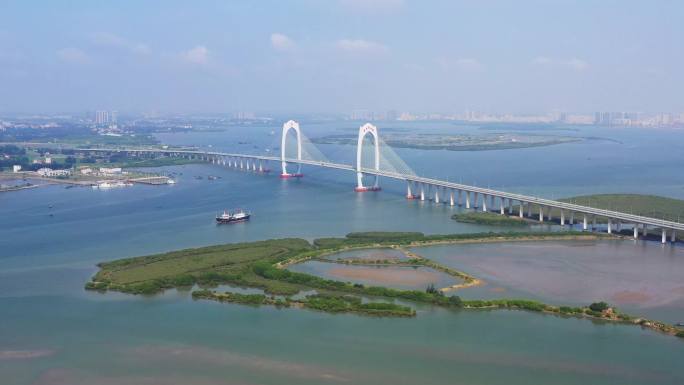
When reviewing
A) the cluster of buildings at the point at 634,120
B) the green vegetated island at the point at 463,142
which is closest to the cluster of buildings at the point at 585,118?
the cluster of buildings at the point at 634,120

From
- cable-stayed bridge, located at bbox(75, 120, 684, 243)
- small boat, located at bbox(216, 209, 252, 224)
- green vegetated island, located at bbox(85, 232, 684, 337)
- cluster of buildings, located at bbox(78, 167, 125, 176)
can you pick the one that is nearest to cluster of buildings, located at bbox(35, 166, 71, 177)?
cluster of buildings, located at bbox(78, 167, 125, 176)

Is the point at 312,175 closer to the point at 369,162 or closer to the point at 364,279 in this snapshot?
the point at 369,162

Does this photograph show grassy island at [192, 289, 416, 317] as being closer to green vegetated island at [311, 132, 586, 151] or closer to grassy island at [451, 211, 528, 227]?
grassy island at [451, 211, 528, 227]

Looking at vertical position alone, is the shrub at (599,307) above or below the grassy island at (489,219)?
below

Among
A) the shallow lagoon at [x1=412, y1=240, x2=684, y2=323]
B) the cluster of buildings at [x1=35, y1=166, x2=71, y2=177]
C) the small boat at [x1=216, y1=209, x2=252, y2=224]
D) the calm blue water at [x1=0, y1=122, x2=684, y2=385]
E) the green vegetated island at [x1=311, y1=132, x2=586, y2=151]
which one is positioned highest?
the green vegetated island at [x1=311, y1=132, x2=586, y2=151]

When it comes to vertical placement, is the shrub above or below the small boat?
below

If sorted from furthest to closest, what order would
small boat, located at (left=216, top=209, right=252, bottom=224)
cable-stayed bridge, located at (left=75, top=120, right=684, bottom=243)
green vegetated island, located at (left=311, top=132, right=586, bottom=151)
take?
green vegetated island, located at (left=311, top=132, right=586, bottom=151), small boat, located at (left=216, top=209, right=252, bottom=224), cable-stayed bridge, located at (left=75, top=120, right=684, bottom=243)

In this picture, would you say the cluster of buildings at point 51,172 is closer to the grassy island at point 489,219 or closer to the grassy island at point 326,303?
the grassy island at point 489,219
